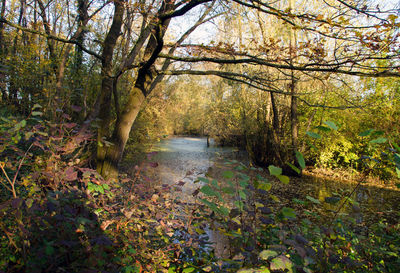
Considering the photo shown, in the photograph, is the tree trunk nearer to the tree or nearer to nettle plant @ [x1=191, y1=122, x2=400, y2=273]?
the tree

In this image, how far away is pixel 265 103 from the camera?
27.2 ft

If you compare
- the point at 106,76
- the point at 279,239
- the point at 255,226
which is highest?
the point at 106,76

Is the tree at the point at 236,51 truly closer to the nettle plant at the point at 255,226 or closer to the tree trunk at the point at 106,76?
the tree trunk at the point at 106,76

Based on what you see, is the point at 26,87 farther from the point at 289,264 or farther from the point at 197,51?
the point at 289,264

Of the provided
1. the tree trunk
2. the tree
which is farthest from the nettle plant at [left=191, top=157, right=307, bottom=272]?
the tree trunk

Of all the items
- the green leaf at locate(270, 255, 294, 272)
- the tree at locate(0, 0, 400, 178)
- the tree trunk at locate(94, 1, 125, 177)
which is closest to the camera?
the green leaf at locate(270, 255, 294, 272)

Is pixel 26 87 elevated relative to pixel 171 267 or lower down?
elevated

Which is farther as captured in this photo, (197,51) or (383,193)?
(383,193)

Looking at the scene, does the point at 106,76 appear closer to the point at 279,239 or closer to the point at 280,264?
the point at 279,239

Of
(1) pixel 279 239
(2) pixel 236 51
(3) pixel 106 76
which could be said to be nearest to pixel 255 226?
(1) pixel 279 239

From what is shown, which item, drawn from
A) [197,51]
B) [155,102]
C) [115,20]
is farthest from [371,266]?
[155,102]

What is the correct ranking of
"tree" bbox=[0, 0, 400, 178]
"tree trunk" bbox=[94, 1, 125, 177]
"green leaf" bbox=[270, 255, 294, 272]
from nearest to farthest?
"green leaf" bbox=[270, 255, 294, 272]
"tree" bbox=[0, 0, 400, 178]
"tree trunk" bbox=[94, 1, 125, 177]

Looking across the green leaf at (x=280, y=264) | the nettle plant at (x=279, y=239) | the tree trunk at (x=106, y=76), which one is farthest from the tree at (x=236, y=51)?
the green leaf at (x=280, y=264)

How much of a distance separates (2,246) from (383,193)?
7.07 meters
